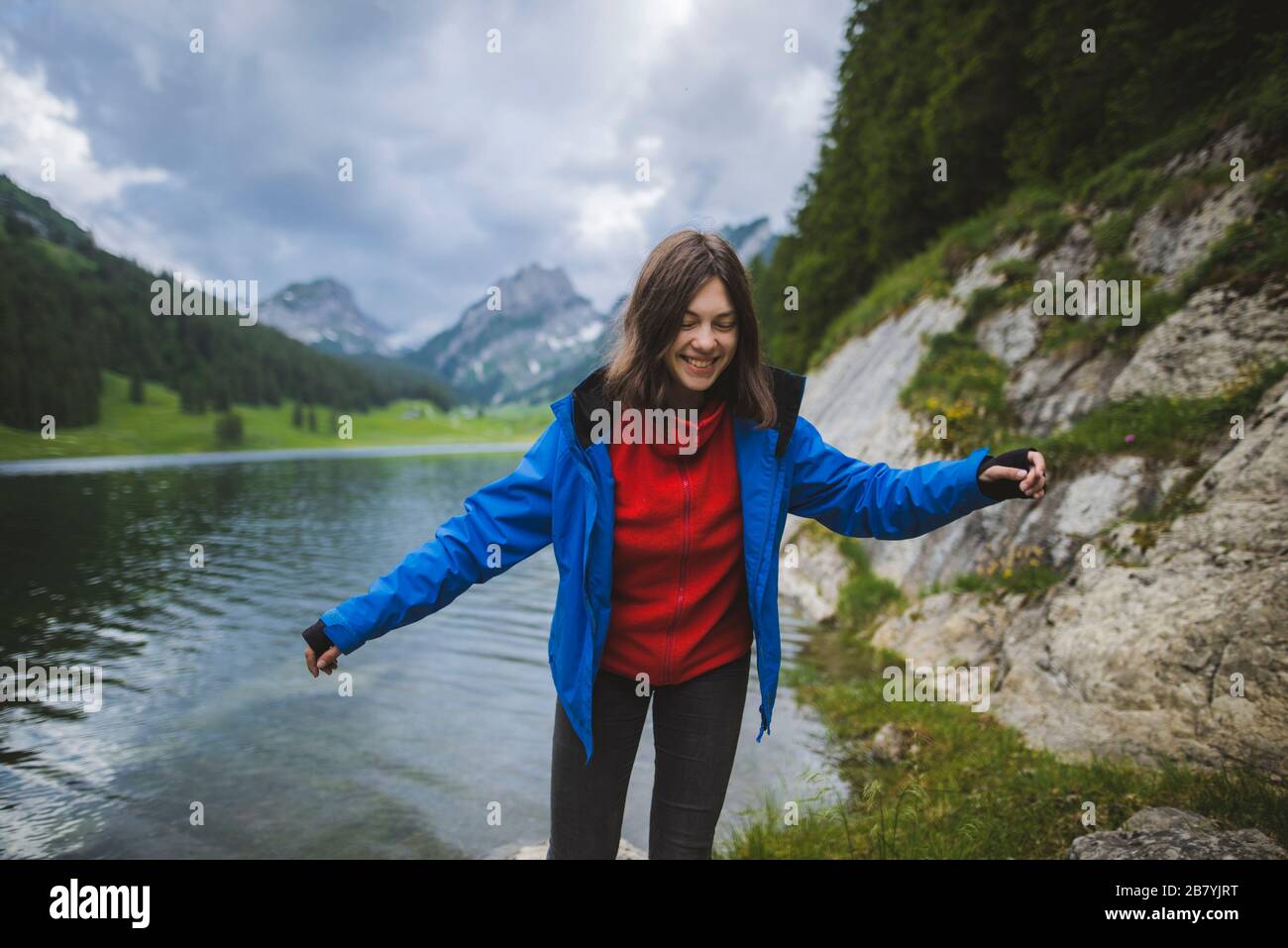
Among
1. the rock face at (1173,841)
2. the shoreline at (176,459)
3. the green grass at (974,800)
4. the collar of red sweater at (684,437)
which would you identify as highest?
the shoreline at (176,459)

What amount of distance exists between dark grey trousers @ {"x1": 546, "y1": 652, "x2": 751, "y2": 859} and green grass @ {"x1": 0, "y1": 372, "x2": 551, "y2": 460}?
312 feet

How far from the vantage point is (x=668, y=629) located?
10.0 ft

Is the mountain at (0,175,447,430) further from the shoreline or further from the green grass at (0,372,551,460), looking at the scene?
the shoreline

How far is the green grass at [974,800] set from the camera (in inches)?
176

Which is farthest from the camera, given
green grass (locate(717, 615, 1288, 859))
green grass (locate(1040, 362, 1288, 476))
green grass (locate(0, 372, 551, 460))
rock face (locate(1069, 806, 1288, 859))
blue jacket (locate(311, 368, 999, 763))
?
green grass (locate(0, 372, 551, 460))

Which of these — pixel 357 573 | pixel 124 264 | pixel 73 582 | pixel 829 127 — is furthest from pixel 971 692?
pixel 124 264

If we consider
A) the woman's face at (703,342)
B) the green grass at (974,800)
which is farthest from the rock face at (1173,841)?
the woman's face at (703,342)

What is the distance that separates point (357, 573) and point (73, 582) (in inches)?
293

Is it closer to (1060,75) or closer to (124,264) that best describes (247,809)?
(1060,75)

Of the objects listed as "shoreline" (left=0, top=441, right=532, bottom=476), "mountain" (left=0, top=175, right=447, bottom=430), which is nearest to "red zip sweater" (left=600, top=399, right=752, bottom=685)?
"shoreline" (left=0, top=441, right=532, bottom=476)

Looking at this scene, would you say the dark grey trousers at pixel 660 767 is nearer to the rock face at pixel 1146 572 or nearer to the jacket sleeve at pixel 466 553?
the jacket sleeve at pixel 466 553

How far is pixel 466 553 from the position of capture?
116 inches

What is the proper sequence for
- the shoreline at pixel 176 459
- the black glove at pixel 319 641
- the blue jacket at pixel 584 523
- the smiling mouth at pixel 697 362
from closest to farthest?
the black glove at pixel 319 641 → the blue jacket at pixel 584 523 → the smiling mouth at pixel 697 362 → the shoreline at pixel 176 459

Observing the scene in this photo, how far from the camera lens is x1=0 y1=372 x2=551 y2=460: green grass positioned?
290ft
